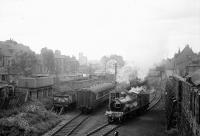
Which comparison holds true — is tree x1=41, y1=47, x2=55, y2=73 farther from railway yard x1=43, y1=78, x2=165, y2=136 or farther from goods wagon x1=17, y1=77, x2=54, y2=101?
railway yard x1=43, y1=78, x2=165, y2=136

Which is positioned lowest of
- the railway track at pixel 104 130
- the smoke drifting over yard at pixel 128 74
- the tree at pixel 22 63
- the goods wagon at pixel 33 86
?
the railway track at pixel 104 130

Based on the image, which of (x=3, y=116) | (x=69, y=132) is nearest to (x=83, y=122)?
(x=69, y=132)

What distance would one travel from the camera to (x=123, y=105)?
20.8 meters

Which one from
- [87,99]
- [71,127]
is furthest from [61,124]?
[87,99]

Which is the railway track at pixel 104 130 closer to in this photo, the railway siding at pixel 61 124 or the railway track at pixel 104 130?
the railway track at pixel 104 130

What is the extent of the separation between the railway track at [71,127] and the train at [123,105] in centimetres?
280

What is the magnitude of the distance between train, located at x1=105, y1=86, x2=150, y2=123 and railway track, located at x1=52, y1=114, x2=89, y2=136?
2.80 metres

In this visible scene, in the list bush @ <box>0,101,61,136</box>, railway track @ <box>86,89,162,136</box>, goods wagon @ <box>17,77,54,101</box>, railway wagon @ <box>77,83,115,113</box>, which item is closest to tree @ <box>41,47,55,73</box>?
goods wagon @ <box>17,77,54,101</box>

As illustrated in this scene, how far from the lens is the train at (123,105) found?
2066cm

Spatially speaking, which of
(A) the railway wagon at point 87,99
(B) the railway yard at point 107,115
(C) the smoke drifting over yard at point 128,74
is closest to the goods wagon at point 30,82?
(B) the railway yard at point 107,115

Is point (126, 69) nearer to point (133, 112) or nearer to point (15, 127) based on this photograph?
point (133, 112)

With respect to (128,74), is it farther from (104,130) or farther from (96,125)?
(104,130)

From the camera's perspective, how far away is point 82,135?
16.7 metres

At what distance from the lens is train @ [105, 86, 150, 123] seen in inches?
813
